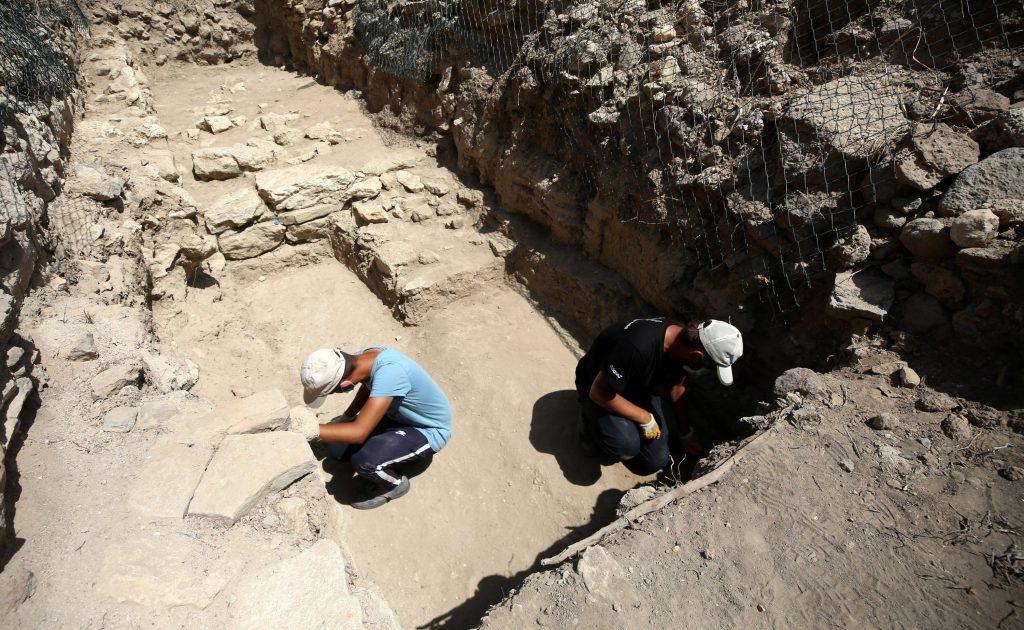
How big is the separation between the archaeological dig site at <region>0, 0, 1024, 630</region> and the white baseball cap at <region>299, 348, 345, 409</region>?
1 centimetres

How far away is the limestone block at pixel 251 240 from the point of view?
509cm

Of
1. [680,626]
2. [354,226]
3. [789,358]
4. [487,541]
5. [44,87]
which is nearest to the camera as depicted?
[680,626]

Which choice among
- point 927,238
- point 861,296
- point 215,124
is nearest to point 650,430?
point 861,296

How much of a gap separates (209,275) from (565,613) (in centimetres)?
430

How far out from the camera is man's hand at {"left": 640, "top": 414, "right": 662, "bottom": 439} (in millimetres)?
3393

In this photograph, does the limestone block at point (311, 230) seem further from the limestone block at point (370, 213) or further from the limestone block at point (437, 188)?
the limestone block at point (437, 188)

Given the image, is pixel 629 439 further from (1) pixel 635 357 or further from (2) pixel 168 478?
(2) pixel 168 478

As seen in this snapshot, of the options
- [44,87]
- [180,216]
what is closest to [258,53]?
[44,87]

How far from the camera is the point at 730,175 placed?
3.54 metres

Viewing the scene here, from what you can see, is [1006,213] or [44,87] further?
[44,87]

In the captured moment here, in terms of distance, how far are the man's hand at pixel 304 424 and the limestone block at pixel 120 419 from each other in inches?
27.4

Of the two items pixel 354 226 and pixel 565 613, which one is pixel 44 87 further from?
pixel 565 613

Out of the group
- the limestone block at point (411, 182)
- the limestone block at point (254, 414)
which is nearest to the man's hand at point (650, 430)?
the limestone block at point (254, 414)

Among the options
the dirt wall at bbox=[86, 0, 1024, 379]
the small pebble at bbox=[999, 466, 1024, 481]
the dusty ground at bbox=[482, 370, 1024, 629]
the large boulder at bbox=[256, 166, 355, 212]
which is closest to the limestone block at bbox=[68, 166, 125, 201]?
the large boulder at bbox=[256, 166, 355, 212]
